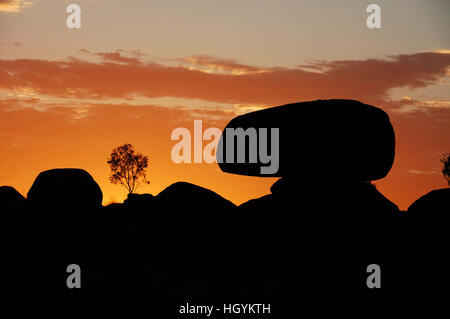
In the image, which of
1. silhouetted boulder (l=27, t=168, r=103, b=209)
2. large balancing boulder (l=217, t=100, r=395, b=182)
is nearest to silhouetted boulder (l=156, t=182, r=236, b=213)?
large balancing boulder (l=217, t=100, r=395, b=182)

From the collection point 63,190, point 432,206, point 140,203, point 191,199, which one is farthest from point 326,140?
point 63,190

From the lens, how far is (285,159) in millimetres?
21719

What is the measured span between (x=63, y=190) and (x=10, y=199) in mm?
2215

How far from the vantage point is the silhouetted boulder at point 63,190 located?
24.2 m

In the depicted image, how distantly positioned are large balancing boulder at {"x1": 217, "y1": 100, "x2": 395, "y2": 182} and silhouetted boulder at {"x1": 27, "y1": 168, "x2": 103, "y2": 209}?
7.35 meters

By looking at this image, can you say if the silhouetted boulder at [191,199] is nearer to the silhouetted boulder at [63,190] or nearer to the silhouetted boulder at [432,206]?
the silhouetted boulder at [63,190]

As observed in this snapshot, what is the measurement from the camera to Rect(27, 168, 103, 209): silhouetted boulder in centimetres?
2423

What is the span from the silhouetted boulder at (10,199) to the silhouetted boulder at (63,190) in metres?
0.75

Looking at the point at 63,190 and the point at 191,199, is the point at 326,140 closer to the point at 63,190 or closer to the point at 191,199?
the point at 191,199

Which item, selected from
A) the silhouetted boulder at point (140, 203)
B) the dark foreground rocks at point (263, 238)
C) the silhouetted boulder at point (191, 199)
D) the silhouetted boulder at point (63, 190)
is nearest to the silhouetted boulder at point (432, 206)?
the dark foreground rocks at point (263, 238)

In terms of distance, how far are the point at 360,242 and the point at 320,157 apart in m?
3.43

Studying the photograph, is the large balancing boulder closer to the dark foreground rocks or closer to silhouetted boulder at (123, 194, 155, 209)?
the dark foreground rocks
